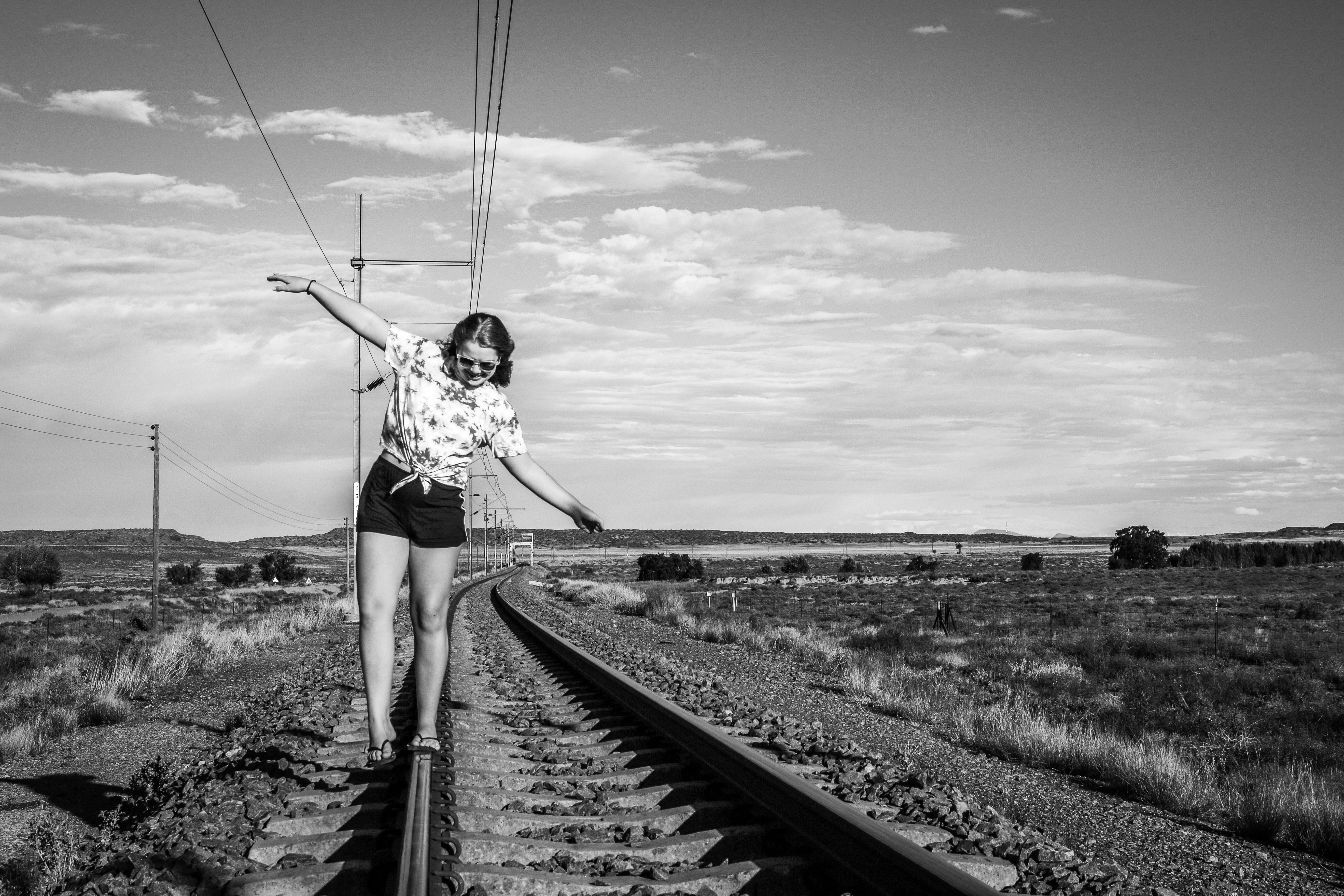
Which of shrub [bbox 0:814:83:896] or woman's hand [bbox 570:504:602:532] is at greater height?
woman's hand [bbox 570:504:602:532]

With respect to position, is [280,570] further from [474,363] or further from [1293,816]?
[1293,816]

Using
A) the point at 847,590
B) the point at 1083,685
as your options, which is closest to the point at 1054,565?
the point at 847,590

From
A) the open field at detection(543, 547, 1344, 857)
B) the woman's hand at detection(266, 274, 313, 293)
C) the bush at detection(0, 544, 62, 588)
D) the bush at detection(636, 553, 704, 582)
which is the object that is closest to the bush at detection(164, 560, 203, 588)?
the bush at detection(0, 544, 62, 588)

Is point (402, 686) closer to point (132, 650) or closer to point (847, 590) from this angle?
point (132, 650)

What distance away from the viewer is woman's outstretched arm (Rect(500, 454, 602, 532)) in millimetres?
4551

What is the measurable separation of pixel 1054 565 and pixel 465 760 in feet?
269

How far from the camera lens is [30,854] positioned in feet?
15.4

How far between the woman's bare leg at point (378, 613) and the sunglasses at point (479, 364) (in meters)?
0.82

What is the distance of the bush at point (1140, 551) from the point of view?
73.4 metres

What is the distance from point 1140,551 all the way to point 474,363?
77.8 meters

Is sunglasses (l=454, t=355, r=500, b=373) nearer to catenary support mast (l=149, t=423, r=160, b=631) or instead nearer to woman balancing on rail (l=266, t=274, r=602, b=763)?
woman balancing on rail (l=266, t=274, r=602, b=763)

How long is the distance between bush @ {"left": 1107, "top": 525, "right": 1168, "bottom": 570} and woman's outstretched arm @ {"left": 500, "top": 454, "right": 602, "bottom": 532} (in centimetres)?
7407

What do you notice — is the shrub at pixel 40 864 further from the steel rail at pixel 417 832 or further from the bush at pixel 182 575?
the bush at pixel 182 575

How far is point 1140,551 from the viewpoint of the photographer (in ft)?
243
